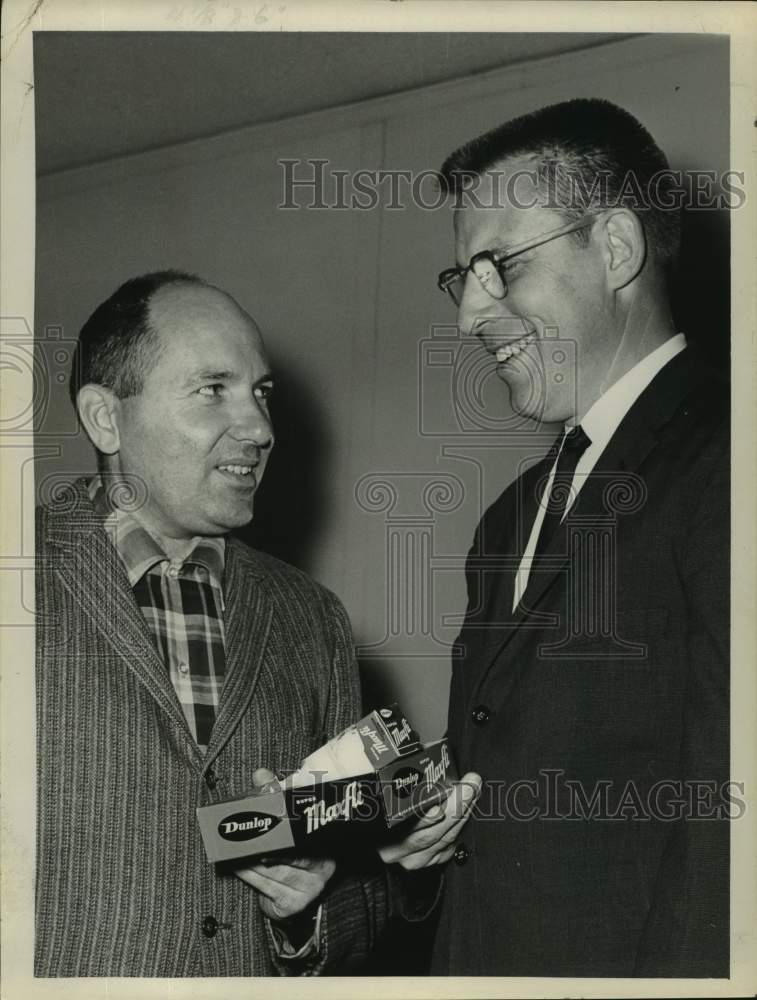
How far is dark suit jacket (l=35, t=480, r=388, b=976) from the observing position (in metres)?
1.39

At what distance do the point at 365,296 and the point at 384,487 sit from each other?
10.3 inches

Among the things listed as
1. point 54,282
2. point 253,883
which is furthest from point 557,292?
point 253,883

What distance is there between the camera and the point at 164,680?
4.66 ft

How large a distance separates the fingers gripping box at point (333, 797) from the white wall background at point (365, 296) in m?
0.16

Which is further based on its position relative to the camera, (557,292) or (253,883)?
(557,292)

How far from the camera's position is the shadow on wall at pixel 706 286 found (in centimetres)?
152

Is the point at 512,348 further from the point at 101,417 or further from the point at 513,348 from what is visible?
the point at 101,417

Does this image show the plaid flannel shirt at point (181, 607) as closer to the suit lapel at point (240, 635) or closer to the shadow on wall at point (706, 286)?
the suit lapel at point (240, 635)

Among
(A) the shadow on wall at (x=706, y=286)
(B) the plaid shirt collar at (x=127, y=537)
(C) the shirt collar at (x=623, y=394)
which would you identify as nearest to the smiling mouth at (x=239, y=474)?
(B) the plaid shirt collar at (x=127, y=537)

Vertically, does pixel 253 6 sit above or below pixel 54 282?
above

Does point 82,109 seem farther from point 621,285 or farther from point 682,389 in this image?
point 682,389

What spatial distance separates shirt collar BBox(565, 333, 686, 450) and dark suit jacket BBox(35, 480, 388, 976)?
454 mm

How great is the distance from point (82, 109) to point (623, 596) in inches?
36.3

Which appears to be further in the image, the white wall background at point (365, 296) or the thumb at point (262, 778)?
the white wall background at point (365, 296)
